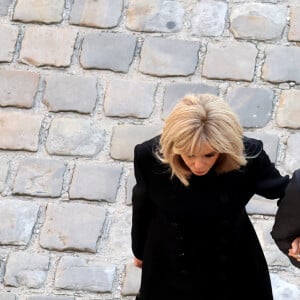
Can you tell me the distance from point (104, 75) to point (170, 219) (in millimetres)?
1728

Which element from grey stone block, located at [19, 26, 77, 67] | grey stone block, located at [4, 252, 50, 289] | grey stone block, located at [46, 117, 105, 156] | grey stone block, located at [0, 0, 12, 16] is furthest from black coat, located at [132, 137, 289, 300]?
grey stone block, located at [0, 0, 12, 16]

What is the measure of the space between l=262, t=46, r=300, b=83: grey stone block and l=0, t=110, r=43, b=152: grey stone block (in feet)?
3.94

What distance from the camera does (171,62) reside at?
13.7ft

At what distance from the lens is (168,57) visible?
13.8 ft

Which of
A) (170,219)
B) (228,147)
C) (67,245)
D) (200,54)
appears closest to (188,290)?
(170,219)

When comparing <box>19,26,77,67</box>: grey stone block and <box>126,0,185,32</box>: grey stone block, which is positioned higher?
<box>126,0,185,32</box>: grey stone block

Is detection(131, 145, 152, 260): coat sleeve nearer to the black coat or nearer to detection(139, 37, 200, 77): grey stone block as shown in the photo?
the black coat

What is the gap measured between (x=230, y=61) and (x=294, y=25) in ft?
1.41

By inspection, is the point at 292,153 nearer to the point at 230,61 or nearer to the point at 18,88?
the point at 230,61

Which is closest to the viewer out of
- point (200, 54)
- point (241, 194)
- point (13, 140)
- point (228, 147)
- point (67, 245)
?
point (228, 147)

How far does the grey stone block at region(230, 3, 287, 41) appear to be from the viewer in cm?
427

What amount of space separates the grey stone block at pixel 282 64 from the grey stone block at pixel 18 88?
120 cm

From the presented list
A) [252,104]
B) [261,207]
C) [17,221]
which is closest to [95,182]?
[17,221]

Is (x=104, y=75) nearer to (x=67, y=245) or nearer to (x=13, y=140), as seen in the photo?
(x=13, y=140)
